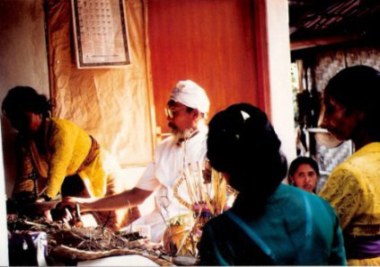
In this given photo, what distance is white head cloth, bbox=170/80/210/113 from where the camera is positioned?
3.30 meters

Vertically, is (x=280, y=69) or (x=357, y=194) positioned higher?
(x=280, y=69)

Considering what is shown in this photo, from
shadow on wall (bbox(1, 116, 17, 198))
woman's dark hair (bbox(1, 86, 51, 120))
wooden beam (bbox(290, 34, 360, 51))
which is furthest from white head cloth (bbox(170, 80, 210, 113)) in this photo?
wooden beam (bbox(290, 34, 360, 51))

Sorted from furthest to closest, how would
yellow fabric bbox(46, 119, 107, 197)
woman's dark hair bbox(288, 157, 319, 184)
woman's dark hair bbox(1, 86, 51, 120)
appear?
1. woman's dark hair bbox(288, 157, 319, 184)
2. yellow fabric bbox(46, 119, 107, 197)
3. woman's dark hair bbox(1, 86, 51, 120)

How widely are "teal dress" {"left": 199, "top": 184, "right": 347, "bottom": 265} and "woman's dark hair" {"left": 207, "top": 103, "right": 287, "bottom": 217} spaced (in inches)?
1.6

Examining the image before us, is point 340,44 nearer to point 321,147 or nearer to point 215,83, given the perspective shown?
point 321,147

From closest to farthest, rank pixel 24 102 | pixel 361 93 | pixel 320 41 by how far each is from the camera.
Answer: pixel 361 93, pixel 24 102, pixel 320 41

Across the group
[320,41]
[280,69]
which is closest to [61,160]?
[280,69]

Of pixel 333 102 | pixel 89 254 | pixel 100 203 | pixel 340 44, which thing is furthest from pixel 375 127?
pixel 340 44

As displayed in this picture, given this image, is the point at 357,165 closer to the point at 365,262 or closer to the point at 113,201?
the point at 365,262

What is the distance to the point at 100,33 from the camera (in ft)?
10.2

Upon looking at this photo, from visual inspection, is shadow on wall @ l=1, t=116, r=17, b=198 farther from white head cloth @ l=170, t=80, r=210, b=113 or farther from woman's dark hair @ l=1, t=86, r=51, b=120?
white head cloth @ l=170, t=80, r=210, b=113

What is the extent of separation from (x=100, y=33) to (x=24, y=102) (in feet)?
1.66

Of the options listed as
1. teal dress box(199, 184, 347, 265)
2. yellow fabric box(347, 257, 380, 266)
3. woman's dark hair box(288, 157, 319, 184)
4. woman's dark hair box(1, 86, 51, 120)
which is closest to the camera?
teal dress box(199, 184, 347, 265)

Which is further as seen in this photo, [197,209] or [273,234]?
[197,209]
